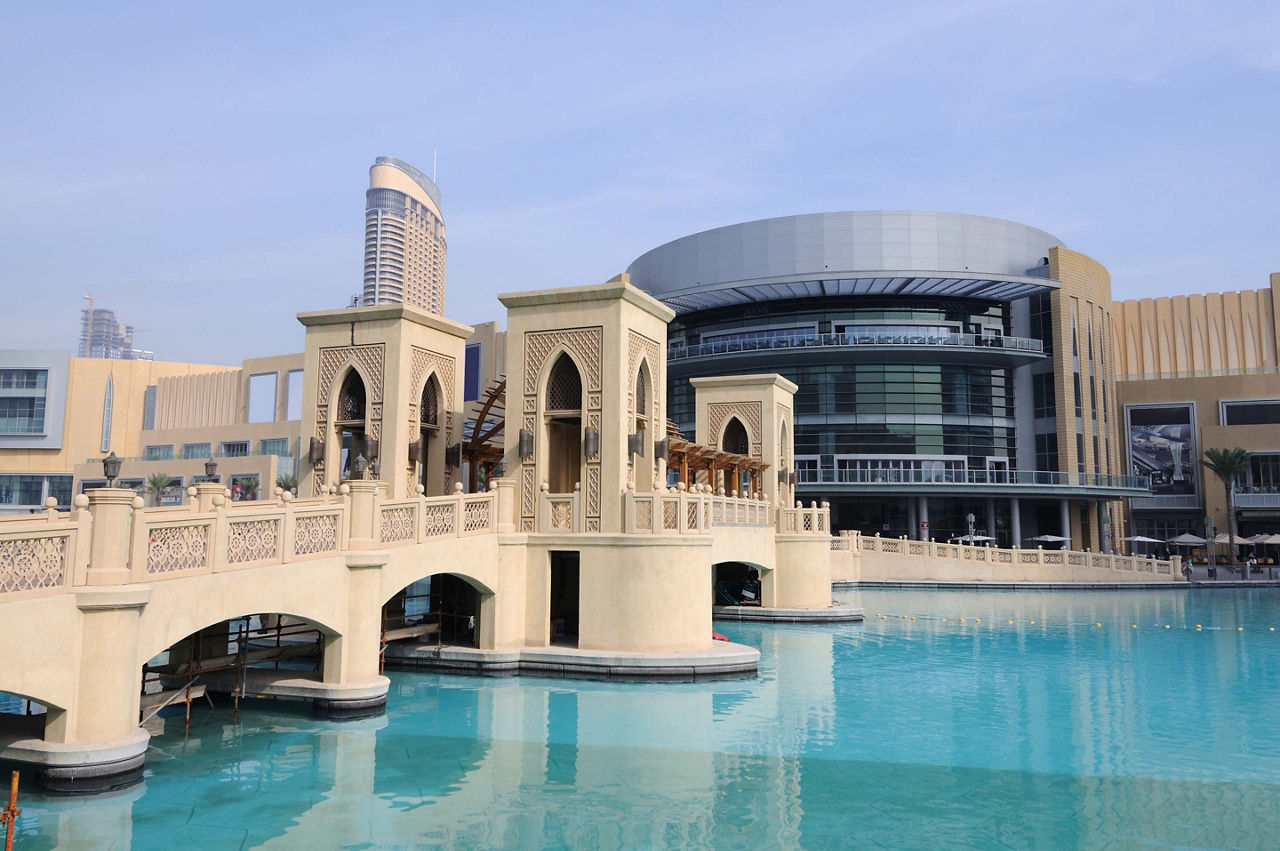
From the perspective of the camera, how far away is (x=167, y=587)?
1120cm

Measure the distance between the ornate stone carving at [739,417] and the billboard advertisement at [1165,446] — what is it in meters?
39.5

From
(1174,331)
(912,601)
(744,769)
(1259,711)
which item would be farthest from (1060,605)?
(1174,331)

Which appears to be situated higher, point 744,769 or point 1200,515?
point 1200,515

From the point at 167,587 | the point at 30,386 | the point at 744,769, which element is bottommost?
the point at 744,769

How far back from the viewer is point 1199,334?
203 feet

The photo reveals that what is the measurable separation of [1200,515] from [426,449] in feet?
179

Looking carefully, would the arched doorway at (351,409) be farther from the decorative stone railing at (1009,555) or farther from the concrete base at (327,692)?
the decorative stone railing at (1009,555)

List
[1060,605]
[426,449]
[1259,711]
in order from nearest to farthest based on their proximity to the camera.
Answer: [1259,711] → [426,449] → [1060,605]

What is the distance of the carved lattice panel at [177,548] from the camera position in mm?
11039

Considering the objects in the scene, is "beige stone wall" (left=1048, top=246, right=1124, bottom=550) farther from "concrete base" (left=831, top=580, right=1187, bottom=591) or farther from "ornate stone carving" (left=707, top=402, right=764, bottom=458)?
"ornate stone carving" (left=707, top=402, right=764, bottom=458)

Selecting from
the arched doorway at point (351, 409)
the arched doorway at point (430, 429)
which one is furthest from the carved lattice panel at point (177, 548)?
the arched doorway at point (430, 429)

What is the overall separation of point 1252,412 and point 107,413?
265 feet

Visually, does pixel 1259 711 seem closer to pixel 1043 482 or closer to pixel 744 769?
pixel 744 769

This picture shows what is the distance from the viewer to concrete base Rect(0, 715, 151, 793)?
1002 centimetres
